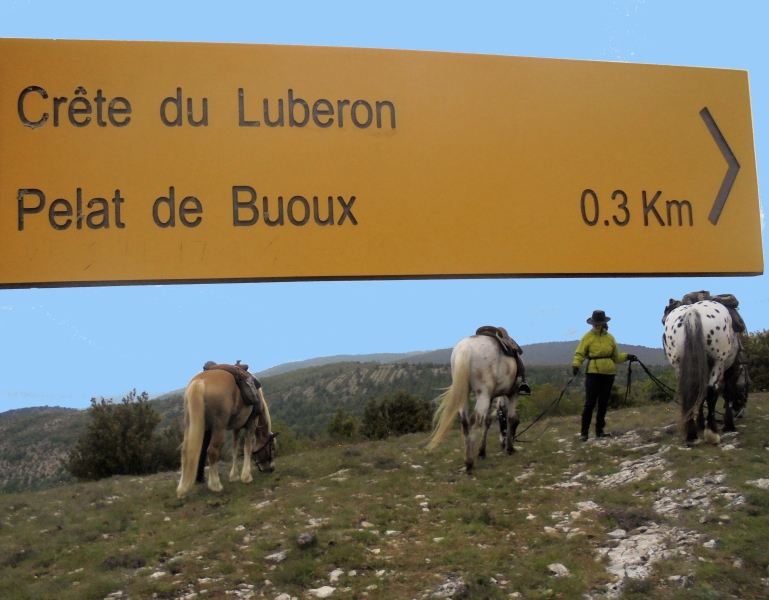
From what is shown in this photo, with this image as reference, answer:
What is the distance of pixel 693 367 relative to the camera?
8375mm

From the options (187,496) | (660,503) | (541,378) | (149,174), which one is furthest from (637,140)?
(541,378)

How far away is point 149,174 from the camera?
1.80 m

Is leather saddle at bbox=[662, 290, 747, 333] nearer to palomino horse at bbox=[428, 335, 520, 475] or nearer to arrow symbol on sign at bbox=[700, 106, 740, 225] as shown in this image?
palomino horse at bbox=[428, 335, 520, 475]

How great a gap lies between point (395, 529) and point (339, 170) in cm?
599

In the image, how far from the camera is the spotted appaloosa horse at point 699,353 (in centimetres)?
838

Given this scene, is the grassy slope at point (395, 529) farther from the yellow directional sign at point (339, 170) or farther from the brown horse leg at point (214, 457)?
the yellow directional sign at point (339, 170)

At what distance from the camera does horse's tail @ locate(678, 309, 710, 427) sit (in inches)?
329

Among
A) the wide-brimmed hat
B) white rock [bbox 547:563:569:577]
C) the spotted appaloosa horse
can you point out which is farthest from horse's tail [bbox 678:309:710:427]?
white rock [bbox 547:563:569:577]

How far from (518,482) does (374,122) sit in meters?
7.46

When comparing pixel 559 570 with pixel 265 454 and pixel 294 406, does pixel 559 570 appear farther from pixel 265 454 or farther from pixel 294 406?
pixel 294 406

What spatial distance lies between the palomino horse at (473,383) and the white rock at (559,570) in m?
3.33

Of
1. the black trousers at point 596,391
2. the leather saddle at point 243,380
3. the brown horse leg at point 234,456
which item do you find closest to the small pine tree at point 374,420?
the brown horse leg at point 234,456

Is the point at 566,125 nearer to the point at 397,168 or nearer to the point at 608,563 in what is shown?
the point at 397,168

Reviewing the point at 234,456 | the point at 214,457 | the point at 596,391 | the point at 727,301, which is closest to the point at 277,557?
the point at 214,457
